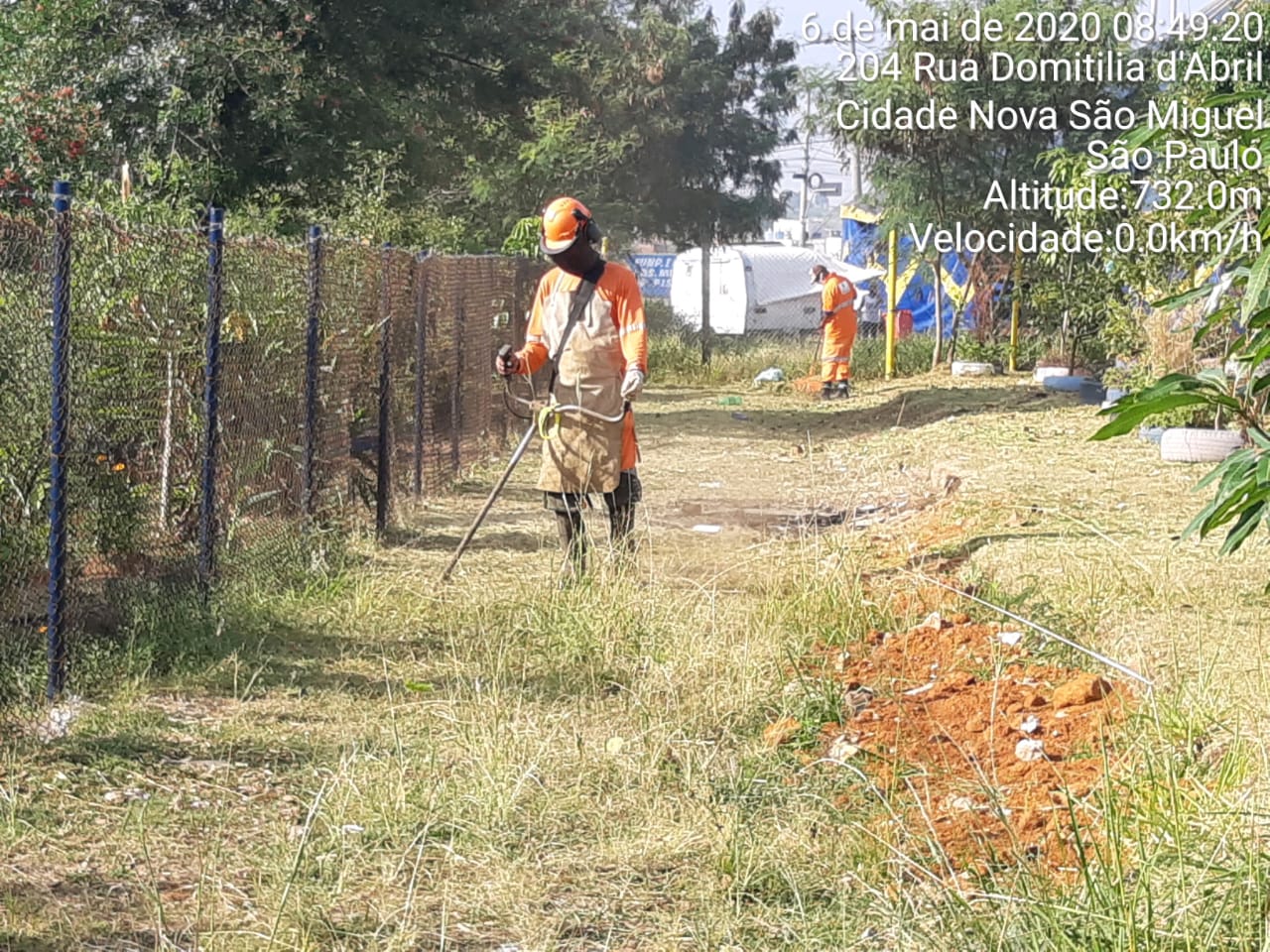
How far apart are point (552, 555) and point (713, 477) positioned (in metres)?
5.23

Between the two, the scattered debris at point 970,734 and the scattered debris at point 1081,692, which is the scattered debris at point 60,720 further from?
the scattered debris at point 1081,692

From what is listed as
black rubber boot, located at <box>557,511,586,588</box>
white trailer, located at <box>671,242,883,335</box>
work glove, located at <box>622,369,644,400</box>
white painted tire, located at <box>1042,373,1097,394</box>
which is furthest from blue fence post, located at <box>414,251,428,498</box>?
white trailer, located at <box>671,242,883,335</box>

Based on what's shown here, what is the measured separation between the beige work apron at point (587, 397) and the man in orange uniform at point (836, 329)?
14512 mm

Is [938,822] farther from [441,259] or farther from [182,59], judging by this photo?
[182,59]

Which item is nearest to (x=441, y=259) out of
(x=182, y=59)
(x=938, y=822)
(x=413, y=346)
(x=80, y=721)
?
(x=413, y=346)

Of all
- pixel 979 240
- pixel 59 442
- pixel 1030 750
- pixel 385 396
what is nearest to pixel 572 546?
pixel 385 396

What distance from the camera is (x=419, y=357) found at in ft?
38.6

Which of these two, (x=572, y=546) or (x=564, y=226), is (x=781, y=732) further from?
(x=564, y=226)

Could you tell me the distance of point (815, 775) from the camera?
547cm

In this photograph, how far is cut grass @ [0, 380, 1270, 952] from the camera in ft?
13.3

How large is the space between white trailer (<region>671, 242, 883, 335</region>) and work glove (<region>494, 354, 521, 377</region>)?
117 feet

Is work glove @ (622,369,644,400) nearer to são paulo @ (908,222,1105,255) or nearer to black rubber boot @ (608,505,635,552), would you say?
black rubber boot @ (608,505,635,552)

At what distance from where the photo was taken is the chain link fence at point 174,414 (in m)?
6.38

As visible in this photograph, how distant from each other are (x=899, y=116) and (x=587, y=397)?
16.4 m
